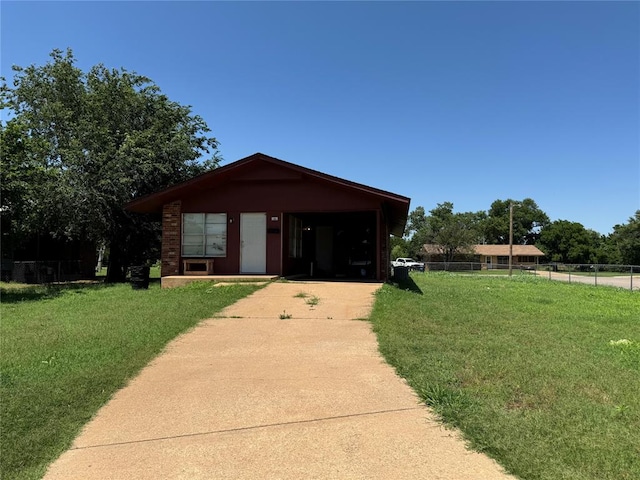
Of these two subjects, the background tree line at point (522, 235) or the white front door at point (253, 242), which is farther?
the background tree line at point (522, 235)

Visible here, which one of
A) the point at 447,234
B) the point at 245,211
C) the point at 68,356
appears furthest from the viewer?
the point at 447,234

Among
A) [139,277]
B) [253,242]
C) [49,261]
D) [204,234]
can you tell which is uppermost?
[204,234]

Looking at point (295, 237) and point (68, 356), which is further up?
point (295, 237)

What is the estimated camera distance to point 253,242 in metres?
15.8

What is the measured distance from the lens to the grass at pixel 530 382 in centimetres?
340

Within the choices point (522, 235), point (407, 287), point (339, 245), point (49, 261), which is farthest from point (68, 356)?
point (522, 235)

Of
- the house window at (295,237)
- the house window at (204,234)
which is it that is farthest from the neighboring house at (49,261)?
the house window at (295,237)

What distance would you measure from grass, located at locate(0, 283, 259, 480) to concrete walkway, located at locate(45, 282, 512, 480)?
199 millimetres

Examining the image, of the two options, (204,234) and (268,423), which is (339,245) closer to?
(204,234)

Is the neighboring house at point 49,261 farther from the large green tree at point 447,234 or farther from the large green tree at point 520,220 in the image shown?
the large green tree at point 520,220

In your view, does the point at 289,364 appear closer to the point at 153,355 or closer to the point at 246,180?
the point at 153,355

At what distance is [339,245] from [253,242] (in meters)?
5.91

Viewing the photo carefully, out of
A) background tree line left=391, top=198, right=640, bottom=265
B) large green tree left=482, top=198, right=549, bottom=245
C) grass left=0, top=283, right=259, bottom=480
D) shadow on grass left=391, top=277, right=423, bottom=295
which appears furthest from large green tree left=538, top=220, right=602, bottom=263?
grass left=0, top=283, right=259, bottom=480

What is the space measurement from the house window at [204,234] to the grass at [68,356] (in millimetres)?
4048
